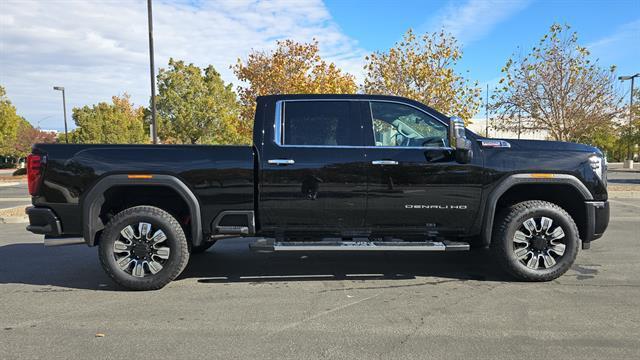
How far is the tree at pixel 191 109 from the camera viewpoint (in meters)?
32.9

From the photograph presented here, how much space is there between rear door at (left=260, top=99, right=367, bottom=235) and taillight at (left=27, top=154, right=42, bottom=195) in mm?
2271

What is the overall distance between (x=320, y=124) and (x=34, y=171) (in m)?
3.01

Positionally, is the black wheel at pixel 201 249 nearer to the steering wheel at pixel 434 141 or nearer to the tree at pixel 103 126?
the steering wheel at pixel 434 141

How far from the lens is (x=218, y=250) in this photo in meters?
6.78

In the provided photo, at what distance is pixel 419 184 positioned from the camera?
4.65 m

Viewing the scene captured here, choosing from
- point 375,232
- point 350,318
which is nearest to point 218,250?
point 375,232

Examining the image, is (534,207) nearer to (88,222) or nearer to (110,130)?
(88,222)

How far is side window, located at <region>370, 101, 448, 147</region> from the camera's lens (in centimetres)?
480

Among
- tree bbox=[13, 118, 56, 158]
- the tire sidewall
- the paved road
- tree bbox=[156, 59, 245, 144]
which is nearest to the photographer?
the paved road

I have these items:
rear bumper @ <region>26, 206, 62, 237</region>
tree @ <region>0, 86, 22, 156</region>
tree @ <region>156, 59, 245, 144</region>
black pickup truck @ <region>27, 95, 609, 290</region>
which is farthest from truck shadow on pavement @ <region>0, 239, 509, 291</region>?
tree @ <region>0, 86, 22, 156</region>

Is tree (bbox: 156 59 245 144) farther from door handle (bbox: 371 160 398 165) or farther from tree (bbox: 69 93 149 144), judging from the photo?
door handle (bbox: 371 160 398 165)

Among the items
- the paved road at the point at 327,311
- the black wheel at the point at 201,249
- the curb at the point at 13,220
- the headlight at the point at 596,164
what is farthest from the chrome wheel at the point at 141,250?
the curb at the point at 13,220

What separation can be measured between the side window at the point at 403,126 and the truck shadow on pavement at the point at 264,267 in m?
1.62

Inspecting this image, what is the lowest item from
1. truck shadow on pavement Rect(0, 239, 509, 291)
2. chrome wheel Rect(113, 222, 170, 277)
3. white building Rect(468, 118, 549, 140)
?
truck shadow on pavement Rect(0, 239, 509, 291)
